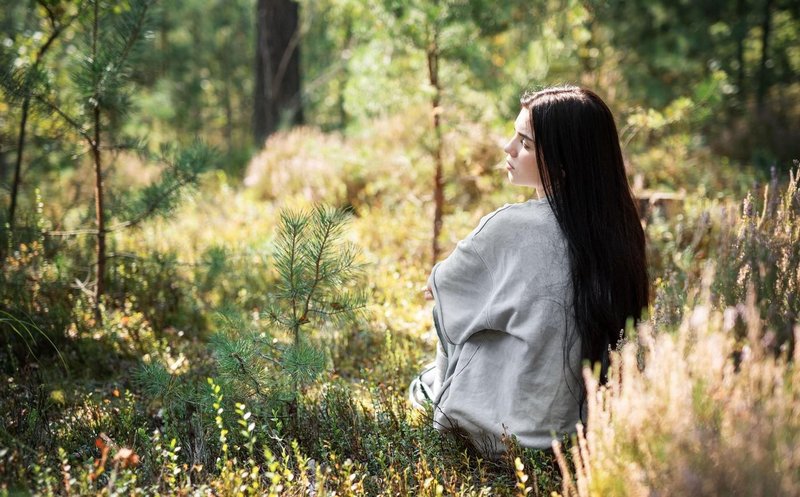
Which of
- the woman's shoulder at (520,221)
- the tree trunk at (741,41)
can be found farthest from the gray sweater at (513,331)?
the tree trunk at (741,41)

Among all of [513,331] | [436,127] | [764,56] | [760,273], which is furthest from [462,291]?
[764,56]

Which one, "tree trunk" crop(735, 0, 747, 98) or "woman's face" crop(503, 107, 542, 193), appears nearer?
"woman's face" crop(503, 107, 542, 193)

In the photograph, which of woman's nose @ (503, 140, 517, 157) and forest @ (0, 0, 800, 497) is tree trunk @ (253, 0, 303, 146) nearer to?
forest @ (0, 0, 800, 497)

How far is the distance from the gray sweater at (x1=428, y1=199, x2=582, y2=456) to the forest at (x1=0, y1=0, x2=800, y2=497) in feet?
0.45

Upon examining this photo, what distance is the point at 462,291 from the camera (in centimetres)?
270

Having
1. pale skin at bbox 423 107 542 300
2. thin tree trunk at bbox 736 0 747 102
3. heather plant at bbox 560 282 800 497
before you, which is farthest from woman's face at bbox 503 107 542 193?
thin tree trunk at bbox 736 0 747 102

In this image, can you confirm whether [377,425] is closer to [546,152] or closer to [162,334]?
[546,152]

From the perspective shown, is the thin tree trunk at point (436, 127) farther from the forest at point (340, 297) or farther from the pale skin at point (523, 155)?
the pale skin at point (523, 155)

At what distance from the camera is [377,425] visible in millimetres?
2859

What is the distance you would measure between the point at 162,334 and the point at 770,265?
3.22m

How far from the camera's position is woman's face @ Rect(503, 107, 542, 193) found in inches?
105

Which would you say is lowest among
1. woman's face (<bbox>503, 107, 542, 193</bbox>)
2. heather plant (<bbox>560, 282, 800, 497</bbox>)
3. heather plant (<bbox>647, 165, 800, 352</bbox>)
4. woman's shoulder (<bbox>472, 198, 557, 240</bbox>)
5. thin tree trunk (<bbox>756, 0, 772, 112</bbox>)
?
heather plant (<bbox>560, 282, 800, 497</bbox>)

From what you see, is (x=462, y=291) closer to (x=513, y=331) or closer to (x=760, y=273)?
(x=513, y=331)

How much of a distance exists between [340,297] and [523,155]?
99 centimetres
